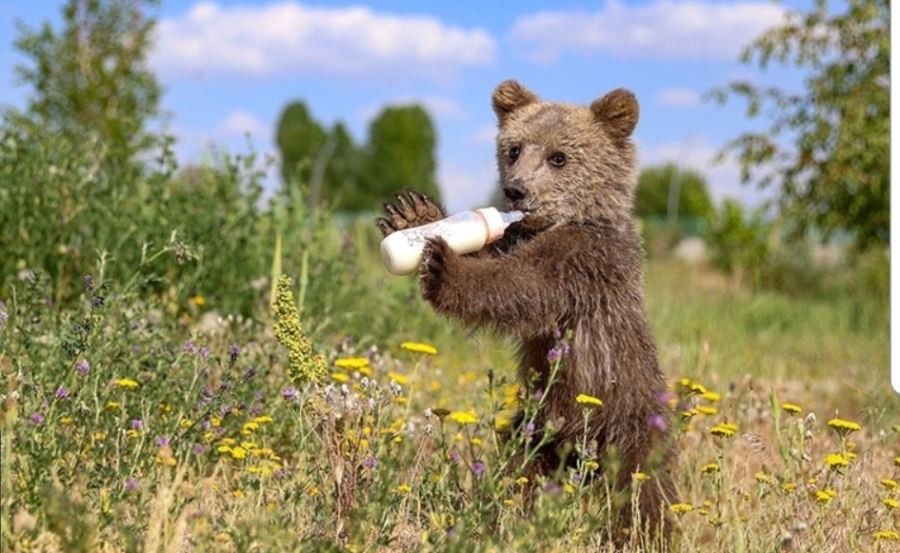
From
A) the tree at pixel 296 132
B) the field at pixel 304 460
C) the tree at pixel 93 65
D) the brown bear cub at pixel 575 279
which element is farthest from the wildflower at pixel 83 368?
the tree at pixel 296 132

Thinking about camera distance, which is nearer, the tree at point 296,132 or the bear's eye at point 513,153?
the bear's eye at point 513,153

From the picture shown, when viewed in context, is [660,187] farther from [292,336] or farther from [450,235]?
[292,336]

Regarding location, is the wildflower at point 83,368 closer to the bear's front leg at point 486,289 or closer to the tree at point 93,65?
the bear's front leg at point 486,289

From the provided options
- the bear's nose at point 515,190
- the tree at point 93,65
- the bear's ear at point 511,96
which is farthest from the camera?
the tree at point 93,65

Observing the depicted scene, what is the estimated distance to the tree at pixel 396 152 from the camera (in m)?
61.3

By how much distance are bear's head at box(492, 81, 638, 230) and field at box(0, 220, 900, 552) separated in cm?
59

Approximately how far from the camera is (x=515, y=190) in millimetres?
4949

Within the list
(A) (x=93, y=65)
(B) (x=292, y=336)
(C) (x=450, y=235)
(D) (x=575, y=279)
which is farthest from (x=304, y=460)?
(A) (x=93, y=65)

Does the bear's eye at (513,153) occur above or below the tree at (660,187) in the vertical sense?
above

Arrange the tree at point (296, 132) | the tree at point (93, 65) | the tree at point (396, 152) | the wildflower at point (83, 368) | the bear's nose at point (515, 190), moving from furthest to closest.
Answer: the tree at point (296, 132) < the tree at point (396, 152) < the tree at point (93, 65) < the bear's nose at point (515, 190) < the wildflower at point (83, 368)

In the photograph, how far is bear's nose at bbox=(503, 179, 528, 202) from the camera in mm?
4953

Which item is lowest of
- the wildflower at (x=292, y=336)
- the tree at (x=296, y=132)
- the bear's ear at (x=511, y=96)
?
the wildflower at (x=292, y=336)

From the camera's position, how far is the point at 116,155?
8945 millimetres

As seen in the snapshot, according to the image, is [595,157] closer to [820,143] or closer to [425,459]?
[425,459]
